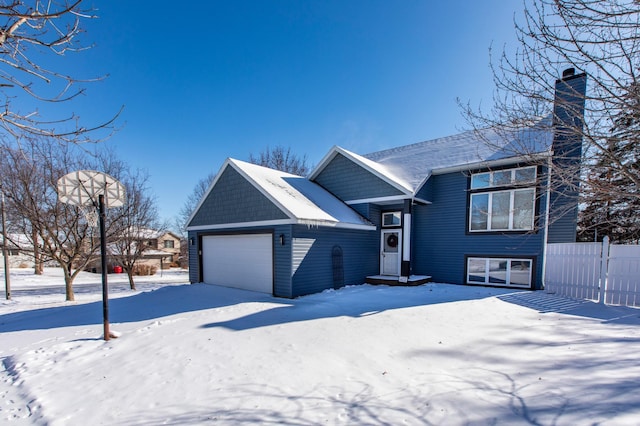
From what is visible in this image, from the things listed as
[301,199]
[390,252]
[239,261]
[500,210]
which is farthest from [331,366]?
[500,210]

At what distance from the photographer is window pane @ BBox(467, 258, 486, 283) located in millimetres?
10219

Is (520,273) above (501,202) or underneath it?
underneath

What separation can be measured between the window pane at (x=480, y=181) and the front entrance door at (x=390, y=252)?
11.1ft

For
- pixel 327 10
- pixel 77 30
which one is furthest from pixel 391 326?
pixel 327 10

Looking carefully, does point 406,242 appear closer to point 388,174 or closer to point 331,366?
point 388,174

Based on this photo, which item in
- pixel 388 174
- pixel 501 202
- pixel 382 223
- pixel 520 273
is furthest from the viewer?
pixel 382 223

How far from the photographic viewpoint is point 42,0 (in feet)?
8.79

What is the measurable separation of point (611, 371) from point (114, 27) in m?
8.42

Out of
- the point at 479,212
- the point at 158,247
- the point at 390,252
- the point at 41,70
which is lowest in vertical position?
the point at 158,247

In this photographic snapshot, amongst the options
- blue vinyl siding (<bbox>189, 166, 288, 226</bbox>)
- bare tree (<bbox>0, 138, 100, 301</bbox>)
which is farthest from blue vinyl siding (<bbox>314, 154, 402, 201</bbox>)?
bare tree (<bbox>0, 138, 100, 301</bbox>)

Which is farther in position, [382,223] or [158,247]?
[158,247]

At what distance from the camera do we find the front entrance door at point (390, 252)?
37.1 ft

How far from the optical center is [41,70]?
2908 mm

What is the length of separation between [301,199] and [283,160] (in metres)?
16.9
